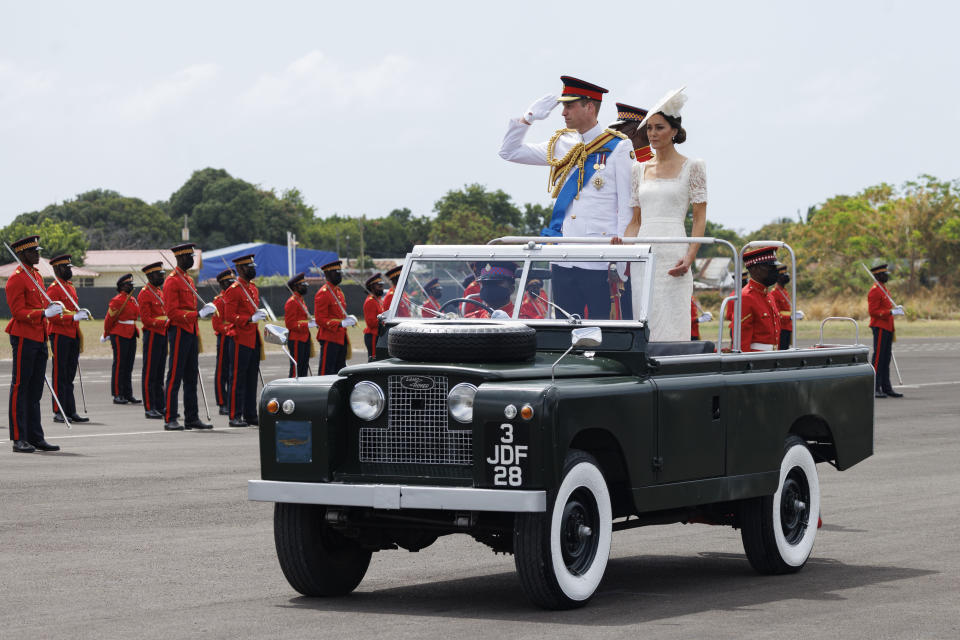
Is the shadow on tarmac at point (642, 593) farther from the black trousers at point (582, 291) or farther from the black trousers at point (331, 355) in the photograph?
the black trousers at point (331, 355)

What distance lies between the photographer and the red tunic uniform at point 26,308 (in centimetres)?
1681

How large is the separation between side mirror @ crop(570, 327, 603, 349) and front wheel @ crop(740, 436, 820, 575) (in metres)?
1.91

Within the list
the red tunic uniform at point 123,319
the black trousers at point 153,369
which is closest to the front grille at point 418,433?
the black trousers at point 153,369

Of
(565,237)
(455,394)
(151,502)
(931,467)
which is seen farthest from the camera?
(931,467)

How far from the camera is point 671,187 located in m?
9.95

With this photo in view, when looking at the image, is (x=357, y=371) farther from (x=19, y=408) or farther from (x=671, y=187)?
(x=19, y=408)

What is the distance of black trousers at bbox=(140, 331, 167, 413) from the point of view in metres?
21.8

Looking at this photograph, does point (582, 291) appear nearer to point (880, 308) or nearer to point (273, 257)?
point (880, 308)


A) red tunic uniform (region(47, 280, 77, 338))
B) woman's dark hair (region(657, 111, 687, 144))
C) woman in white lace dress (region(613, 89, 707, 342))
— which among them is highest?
woman's dark hair (region(657, 111, 687, 144))

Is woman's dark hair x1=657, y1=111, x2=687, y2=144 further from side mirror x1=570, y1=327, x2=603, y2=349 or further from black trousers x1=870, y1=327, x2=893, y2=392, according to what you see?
black trousers x1=870, y1=327, x2=893, y2=392

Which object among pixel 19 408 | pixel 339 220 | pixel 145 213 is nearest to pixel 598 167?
pixel 19 408

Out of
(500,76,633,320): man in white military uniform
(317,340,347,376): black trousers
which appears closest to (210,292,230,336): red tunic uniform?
(317,340,347,376): black trousers

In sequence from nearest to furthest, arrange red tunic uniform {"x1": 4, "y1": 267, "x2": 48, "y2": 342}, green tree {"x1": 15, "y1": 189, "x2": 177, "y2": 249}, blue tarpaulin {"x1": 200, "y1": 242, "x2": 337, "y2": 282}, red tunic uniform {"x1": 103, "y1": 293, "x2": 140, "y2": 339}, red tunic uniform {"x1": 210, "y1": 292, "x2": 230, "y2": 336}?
red tunic uniform {"x1": 4, "y1": 267, "x2": 48, "y2": 342}
red tunic uniform {"x1": 210, "y1": 292, "x2": 230, "y2": 336}
red tunic uniform {"x1": 103, "y1": 293, "x2": 140, "y2": 339}
blue tarpaulin {"x1": 200, "y1": 242, "x2": 337, "y2": 282}
green tree {"x1": 15, "y1": 189, "x2": 177, "y2": 249}

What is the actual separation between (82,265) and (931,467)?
3953 inches
